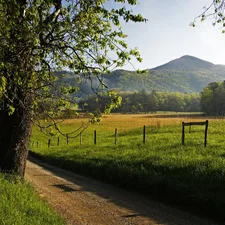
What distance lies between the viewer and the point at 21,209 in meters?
8.32

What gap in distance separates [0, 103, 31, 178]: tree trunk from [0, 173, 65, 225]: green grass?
190 cm

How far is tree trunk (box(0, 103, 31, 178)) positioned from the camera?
12516mm

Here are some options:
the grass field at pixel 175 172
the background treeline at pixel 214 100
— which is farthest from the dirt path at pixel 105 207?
the background treeline at pixel 214 100

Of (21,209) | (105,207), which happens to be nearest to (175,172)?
(105,207)

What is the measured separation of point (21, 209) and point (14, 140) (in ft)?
15.5

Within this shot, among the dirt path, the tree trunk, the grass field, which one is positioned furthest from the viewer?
the tree trunk

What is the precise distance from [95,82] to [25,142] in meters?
3.77

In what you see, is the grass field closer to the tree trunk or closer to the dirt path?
the dirt path

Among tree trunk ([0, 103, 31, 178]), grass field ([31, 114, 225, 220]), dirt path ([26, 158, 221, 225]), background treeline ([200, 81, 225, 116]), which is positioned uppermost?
background treeline ([200, 81, 225, 116])

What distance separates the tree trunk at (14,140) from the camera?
1252 cm

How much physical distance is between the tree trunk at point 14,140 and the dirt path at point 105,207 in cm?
166

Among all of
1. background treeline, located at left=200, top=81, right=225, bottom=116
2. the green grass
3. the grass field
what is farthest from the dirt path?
background treeline, located at left=200, top=81, right=225, bottom=116

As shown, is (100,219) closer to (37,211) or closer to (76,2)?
(37,211)

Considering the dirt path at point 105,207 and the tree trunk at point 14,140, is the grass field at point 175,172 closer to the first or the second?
the dirt path at point 105,207
